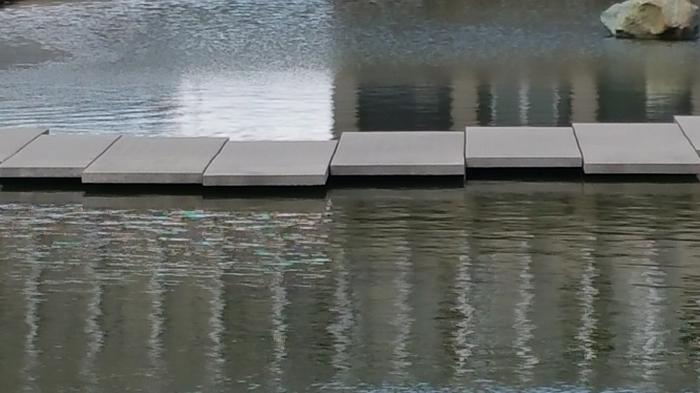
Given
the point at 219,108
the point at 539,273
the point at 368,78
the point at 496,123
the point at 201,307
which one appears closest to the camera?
the point at 201,307

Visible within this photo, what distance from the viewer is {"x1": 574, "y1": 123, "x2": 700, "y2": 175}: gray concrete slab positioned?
22.7 ft

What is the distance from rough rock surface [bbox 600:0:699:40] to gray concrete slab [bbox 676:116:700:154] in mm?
4176

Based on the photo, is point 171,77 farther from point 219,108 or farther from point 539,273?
point 539,273

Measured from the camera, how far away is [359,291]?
206 inches

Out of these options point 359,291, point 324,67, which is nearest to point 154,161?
point 359,291

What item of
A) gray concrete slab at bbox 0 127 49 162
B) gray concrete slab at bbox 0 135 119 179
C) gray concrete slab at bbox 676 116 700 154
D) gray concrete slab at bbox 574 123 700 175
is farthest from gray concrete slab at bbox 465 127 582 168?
gray concrete slab at bbox 0 127 49 162

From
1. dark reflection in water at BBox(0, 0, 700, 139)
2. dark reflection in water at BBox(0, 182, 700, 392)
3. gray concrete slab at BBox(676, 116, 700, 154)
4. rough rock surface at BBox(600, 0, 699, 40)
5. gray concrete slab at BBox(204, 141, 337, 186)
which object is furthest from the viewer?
rough rock surface at BBox(600, 0, 699, 40)

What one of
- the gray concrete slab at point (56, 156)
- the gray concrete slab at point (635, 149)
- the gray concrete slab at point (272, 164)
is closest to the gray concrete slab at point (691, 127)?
the gray concrete slab at point (635, 149)

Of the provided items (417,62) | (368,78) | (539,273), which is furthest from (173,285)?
(417,62)

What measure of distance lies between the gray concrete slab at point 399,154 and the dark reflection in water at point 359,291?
6.7 inches

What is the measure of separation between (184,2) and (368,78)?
5.82 metres

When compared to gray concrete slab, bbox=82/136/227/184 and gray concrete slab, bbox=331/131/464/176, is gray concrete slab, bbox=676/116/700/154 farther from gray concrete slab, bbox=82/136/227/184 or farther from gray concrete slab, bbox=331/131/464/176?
gray concrete slab, bbox=82/136/227/184

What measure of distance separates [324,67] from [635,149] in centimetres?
438

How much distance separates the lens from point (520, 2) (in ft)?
50.9
